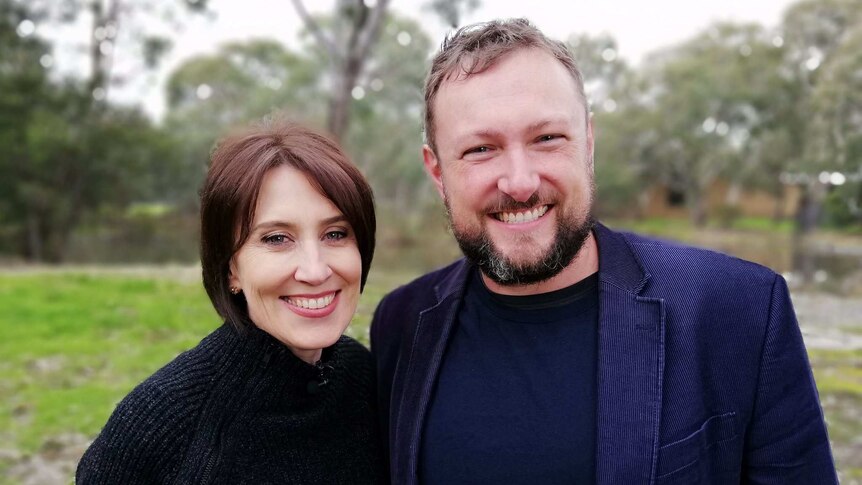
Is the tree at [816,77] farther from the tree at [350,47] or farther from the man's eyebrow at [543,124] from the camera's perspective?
the tree at [350,47]

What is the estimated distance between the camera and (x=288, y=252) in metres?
1.98

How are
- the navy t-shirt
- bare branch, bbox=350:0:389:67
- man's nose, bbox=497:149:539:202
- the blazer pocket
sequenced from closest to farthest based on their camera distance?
the blazer pocket, the navy t-shirt, man's nose, bbox=497:149:539:202, bare branch, bbox=350:0:389:67

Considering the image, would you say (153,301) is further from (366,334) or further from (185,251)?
(185,251)

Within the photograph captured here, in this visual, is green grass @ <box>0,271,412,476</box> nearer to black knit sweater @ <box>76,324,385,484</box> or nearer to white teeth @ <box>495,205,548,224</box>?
black knit sweater @ <box>76,324,385,484</box>

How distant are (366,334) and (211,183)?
4.47 feet

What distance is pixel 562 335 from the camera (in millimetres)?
1913

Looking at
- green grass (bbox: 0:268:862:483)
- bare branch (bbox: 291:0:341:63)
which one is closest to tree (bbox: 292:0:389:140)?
bare branch (bbox: 291:0:341:63)

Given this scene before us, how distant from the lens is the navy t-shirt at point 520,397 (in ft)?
5.83

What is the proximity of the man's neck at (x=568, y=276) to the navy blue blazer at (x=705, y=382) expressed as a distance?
0.09m

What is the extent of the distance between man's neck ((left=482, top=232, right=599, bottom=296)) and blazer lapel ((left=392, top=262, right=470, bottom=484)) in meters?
0.21

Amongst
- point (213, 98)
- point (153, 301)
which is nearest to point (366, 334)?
point (153, 301)

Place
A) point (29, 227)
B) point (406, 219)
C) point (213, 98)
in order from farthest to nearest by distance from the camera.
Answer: point (213, 98) → point (406, 219) → point (29, 227)

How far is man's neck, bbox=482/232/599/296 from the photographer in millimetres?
1977

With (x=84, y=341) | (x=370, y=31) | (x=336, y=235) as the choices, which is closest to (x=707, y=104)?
(x=370, y=31)
